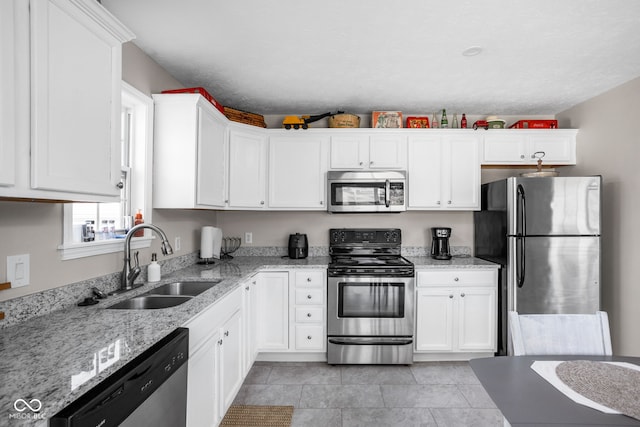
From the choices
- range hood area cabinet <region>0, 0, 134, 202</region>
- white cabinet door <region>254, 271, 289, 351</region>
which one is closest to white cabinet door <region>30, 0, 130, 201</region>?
range hood area cabinet <region>0, 0, 134, 202</region>

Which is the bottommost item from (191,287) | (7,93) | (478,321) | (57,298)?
(478,321)

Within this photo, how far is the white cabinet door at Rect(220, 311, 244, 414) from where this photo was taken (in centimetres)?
208

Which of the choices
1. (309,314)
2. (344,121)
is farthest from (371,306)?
(344,121)

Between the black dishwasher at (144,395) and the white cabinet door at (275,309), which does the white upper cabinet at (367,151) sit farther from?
the black dishwasher at (144,395)

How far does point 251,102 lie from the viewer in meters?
3.42

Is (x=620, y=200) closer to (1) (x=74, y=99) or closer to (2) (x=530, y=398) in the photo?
(2) (x=530, y=398)

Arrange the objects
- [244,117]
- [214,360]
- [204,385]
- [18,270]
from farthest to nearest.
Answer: [244,117] → [214,360] → [204,385] → [18,270]

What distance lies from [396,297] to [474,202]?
1.30 metres

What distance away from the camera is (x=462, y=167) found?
3.48 metres

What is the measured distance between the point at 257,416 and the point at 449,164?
282 centimetres

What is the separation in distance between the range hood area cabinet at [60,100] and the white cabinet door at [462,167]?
293 centimetres

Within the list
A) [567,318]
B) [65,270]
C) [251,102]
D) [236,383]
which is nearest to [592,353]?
[567,318]

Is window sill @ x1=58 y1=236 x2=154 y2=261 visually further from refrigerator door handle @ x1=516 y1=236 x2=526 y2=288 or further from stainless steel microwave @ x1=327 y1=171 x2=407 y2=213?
refrigerator door handle @ x1=516 y1=236 x2=526 y2=288

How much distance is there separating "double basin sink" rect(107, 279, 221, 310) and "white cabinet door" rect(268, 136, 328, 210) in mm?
1317
